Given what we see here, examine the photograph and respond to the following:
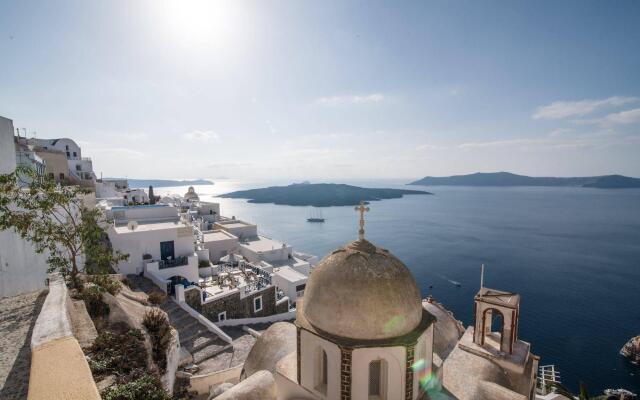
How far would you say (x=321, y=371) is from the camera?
8445 mm

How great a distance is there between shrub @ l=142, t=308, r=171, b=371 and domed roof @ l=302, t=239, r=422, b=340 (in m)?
8.35

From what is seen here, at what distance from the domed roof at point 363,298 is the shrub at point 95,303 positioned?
28.8 ft

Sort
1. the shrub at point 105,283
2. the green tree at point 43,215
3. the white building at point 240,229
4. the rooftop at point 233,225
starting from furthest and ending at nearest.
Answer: the rooftop at point 233,225
the white building at point 240,229
the shrub at point 105,283
the green tree at point 43,215

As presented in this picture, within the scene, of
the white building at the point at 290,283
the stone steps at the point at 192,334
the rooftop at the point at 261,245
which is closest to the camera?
the stone steps at the point at 192,334

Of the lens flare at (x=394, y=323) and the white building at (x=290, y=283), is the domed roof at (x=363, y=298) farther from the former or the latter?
the white building at (x=290, y=283)

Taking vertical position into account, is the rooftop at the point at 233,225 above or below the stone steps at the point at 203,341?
above

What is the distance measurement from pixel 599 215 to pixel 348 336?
165 meters

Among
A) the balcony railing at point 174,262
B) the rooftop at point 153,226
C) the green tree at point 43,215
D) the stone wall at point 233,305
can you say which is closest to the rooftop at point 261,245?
the rooftop at point 153,226

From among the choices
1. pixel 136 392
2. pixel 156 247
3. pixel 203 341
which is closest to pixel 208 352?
pixel 203 341

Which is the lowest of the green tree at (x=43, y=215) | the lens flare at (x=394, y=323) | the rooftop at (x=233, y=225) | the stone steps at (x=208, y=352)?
the stone steps at (x=208, y=352)

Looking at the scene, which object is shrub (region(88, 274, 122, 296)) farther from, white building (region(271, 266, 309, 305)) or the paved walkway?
white building (region(271, 266, 309, 305))

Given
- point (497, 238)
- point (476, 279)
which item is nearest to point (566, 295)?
point (476, 279)

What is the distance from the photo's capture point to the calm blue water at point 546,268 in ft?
108

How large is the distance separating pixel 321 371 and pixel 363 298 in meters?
2.88
